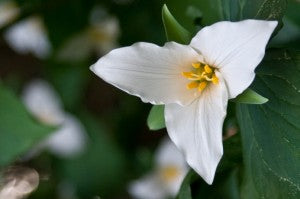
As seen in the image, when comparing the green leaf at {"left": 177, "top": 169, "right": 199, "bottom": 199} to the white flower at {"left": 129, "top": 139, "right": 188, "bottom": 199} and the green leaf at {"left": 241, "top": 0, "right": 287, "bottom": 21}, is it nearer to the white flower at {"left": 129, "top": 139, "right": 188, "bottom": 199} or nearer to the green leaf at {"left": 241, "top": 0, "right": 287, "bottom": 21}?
the green leaf at {"left": 241, "top": 0, "right": 287, "bottom": 21}

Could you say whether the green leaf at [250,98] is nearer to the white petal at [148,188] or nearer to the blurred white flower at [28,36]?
the white petal at [148,188]

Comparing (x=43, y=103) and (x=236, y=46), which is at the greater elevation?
(x=236, y=46)

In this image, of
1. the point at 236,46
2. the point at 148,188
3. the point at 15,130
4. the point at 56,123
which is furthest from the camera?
the point at 56,123

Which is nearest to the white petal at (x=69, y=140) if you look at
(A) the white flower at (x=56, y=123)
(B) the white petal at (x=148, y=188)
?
(A) the white flower at (x=56, y=123)

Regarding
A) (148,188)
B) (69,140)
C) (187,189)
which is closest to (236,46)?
(187,189)

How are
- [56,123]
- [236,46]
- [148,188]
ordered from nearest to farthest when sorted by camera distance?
[236,46], [148,188], [56,123]

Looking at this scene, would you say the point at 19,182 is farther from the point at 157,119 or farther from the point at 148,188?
the point at 157,119

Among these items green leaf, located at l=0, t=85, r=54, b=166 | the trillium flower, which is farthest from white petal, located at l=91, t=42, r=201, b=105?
green leaf, located at l=0, t=85, r=54, b=166
